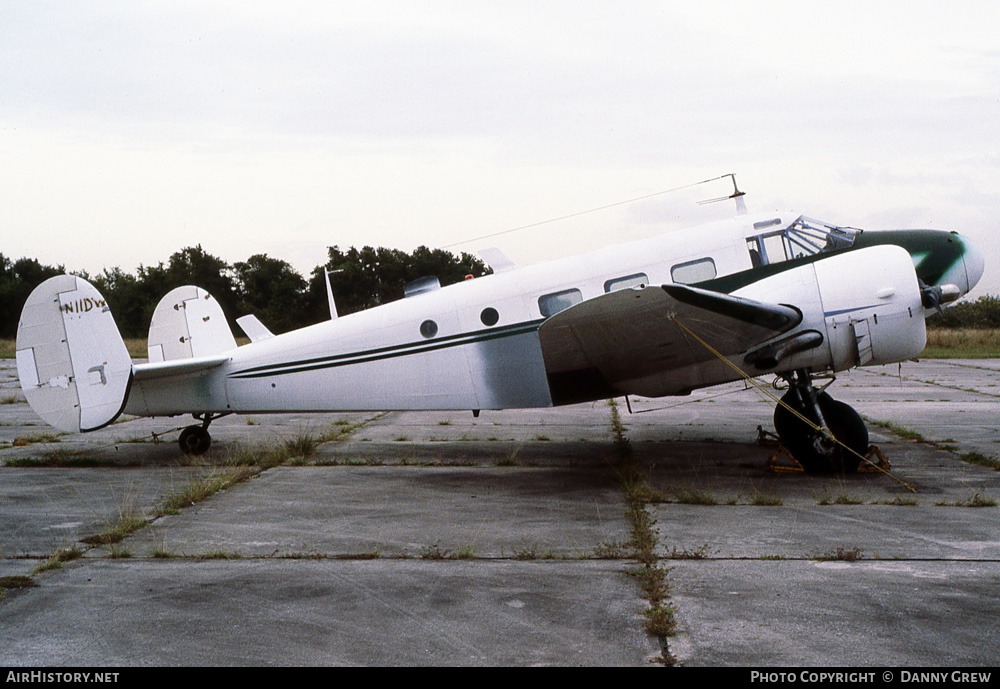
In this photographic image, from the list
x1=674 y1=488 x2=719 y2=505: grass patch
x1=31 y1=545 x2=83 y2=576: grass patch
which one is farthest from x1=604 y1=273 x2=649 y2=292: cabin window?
x1=31 y1=545 x2=83 y2=576: grass patch

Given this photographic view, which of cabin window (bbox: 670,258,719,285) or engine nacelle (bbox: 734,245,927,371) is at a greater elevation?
cabin window (bbox: 670,258,719,285)

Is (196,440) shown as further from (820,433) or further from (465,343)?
(820,433)

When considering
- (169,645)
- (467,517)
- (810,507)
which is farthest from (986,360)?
(169,645)

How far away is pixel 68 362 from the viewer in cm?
912

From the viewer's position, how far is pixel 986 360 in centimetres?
2980

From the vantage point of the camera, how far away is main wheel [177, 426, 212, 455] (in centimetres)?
1073

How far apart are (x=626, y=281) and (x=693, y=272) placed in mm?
757

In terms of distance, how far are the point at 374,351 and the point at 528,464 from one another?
90.7 inches

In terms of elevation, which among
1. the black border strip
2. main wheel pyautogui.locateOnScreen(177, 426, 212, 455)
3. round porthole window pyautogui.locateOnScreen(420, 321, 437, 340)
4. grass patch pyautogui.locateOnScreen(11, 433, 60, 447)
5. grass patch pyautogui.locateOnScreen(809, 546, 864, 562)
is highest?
round porthole window pyautogui.locateOnScreen(420, 321, 437, 340)

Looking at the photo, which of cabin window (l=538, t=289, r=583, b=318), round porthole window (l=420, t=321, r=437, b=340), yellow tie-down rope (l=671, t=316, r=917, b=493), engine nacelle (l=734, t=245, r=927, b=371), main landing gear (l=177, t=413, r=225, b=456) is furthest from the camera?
main landing gear (l=177, t=413, r=225, b=456)

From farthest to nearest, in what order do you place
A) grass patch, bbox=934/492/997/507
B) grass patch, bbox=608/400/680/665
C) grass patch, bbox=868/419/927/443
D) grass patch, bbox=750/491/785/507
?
grass patch, bbox=868/419/927/443, grass patch, bbox=750/491/785/507, grass patch, bbox=934/492/997/507, grass patch, bbox=608/400/680/665

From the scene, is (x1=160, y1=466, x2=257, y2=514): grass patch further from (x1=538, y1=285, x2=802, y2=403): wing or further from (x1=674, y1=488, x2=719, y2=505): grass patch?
(x1=674, y1=488, x2=719, y2=505): grass patch

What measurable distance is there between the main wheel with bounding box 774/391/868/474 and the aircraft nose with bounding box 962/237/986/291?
79.2 inches

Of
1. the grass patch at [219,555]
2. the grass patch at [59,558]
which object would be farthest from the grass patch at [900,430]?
the grass patch at [59,558]
